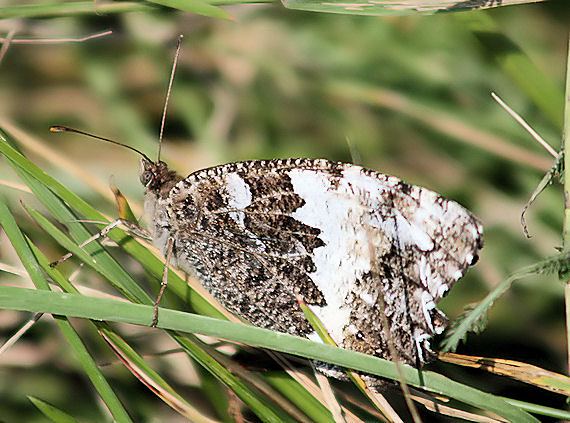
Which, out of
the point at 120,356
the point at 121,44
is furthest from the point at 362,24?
the point at 120,356

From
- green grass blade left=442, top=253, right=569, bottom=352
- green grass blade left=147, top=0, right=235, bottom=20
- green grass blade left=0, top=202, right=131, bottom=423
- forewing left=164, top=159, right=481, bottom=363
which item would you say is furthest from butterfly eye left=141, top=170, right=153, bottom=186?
green grass blade left=442, top=253, right=569, bottom=352

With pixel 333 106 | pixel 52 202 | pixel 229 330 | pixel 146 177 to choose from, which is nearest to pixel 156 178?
pixel 146 177

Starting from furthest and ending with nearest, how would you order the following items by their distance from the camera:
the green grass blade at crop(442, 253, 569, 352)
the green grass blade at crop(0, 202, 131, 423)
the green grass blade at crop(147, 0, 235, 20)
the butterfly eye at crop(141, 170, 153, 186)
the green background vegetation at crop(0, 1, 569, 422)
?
the green background vegetation at crop(0, 1, 569, 422) → the butterfly eye at crop(141, 170, 153, 186) → the green grass blade at crop(147, 0, 235, 20) → the green grass blade at crop(0, 202, 131, 423) → the green grass blade at crop(442, 253, 569, 352)

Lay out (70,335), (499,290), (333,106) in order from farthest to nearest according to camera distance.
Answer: (333,106)
(70,335)
(499,290)

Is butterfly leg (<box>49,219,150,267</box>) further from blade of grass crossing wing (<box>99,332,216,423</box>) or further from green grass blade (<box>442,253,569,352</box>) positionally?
green grass blade (<box>442,253,569,352</box>)

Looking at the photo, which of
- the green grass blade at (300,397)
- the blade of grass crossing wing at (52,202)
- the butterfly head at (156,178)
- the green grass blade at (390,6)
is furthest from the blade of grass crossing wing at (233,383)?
the green grass blade at (390,6)

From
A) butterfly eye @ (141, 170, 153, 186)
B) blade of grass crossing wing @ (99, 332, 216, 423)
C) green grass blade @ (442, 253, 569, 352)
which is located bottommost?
blade of grass crossing wing @ (99, 332, 216, 423)

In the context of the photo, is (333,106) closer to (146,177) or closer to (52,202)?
(146,177)

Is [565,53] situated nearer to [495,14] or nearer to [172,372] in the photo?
[495,14]
